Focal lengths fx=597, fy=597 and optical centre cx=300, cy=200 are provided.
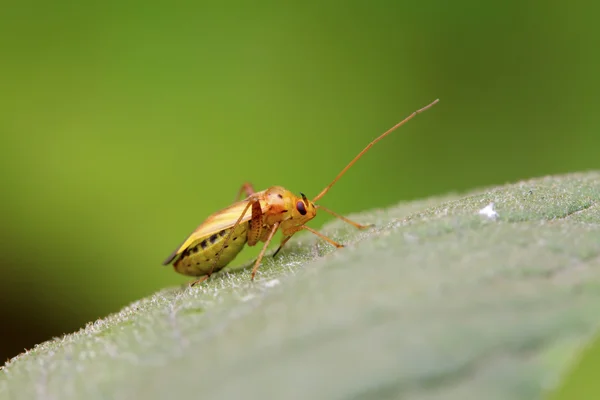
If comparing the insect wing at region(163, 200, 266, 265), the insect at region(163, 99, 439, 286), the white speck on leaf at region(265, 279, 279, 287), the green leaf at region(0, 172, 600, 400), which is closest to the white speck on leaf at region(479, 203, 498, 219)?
the green leaf at region(0, 172, 600, 400)

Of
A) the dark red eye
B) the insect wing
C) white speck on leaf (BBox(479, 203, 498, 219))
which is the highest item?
the insect wing

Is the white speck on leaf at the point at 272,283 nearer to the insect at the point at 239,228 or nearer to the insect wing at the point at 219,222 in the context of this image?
the insect at the point at 239,228

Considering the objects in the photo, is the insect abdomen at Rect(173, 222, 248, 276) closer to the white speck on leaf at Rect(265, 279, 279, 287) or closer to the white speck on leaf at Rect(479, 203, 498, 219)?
the white speck on leaf at Rect(265, 279, 279, 287)

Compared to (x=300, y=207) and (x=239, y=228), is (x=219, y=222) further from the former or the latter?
(x=300, y=207)

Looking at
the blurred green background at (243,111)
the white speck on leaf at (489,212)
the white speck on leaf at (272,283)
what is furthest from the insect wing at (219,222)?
the blurred green background at (243,111)

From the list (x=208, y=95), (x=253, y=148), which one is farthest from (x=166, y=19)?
(x=253, y=148)

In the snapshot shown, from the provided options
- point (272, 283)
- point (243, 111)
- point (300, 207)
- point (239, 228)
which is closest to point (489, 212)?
point (272, 283)
